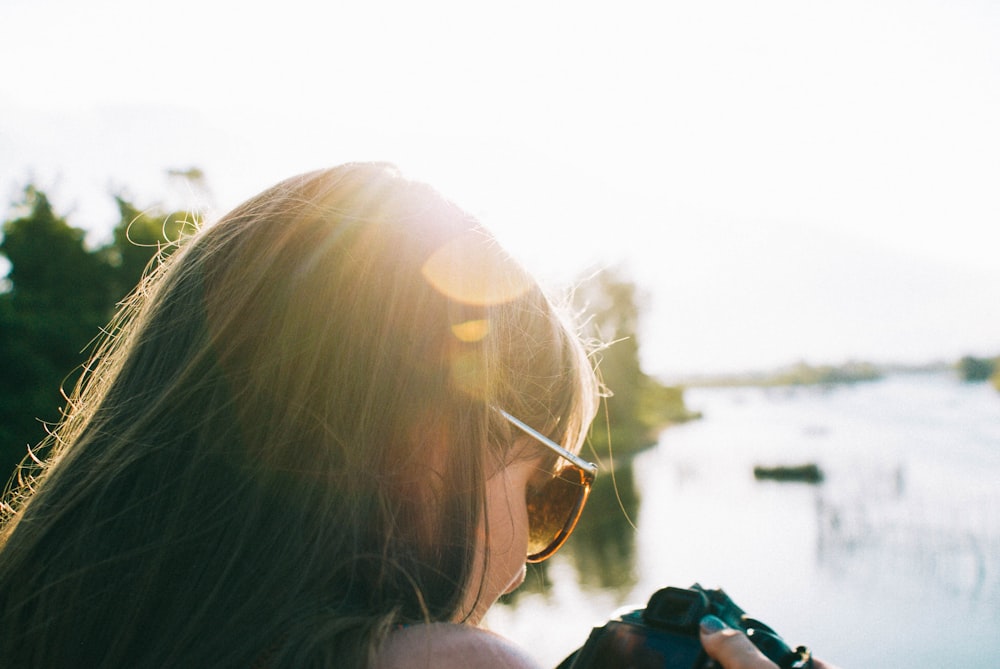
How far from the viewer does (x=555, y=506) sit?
79cm

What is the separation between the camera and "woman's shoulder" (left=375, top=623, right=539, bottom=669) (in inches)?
16.2

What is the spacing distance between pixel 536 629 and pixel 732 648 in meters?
9.95

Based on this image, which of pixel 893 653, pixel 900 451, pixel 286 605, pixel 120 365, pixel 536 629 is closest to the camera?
pixel 286 605

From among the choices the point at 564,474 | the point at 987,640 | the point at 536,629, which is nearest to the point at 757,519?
the point at 987,640

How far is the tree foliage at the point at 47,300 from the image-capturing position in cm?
1150

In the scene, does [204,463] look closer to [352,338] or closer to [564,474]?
[352,338]

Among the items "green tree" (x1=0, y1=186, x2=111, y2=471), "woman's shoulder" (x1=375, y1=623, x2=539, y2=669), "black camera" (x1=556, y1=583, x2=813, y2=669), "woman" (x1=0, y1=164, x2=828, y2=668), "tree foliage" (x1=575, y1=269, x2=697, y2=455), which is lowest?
"tree foliage" (x1=575, y1=269, x2=697, y2=455)

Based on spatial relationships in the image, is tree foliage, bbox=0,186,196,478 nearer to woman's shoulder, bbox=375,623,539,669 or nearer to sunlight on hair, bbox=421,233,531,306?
sunlight on hair, bbox=421,233,531,306

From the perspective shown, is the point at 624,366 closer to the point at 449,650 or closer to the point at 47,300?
the point at 47,300

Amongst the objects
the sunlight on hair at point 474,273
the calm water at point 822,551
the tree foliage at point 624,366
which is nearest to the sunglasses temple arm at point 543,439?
the sunlight on hair at point 474,273

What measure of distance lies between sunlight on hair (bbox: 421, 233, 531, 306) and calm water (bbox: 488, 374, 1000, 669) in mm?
5131

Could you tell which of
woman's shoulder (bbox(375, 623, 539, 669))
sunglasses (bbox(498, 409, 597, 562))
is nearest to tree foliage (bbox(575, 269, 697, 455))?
sunglasses (bbox(498, 409, 597, 562))

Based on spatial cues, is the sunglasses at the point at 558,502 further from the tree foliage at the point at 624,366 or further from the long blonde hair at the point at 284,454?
the tree foliage at the point at 624,366

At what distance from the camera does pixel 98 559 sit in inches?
20.1
